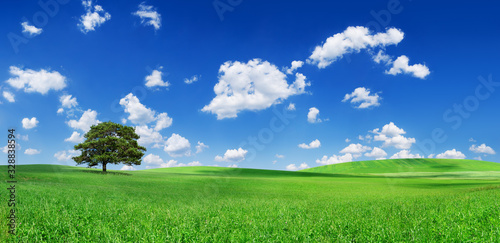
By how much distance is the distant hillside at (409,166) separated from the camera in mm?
137000

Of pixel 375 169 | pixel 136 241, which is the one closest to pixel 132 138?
pixel 136 241

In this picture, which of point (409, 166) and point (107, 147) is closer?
point (107, 147)

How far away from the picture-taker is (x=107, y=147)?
58938 millimetres

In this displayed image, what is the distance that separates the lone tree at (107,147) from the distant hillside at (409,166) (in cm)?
11328

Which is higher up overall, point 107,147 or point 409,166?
point 107,147

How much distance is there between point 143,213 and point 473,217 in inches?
480

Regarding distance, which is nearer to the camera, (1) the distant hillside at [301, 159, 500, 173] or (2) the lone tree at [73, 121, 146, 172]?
(2) the lone tree at [73, 121, 146, 172]

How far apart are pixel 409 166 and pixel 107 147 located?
474 ft

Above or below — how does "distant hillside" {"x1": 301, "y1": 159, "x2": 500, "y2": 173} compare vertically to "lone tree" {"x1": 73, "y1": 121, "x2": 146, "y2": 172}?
below

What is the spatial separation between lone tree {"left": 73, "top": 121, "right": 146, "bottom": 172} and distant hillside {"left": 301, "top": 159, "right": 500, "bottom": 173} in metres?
113

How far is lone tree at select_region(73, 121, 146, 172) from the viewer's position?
5716 cm

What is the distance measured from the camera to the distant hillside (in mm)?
137000

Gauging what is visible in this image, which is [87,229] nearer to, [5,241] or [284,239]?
[5,241]

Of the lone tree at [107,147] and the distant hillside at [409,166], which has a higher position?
the lone tree at [107,147]
